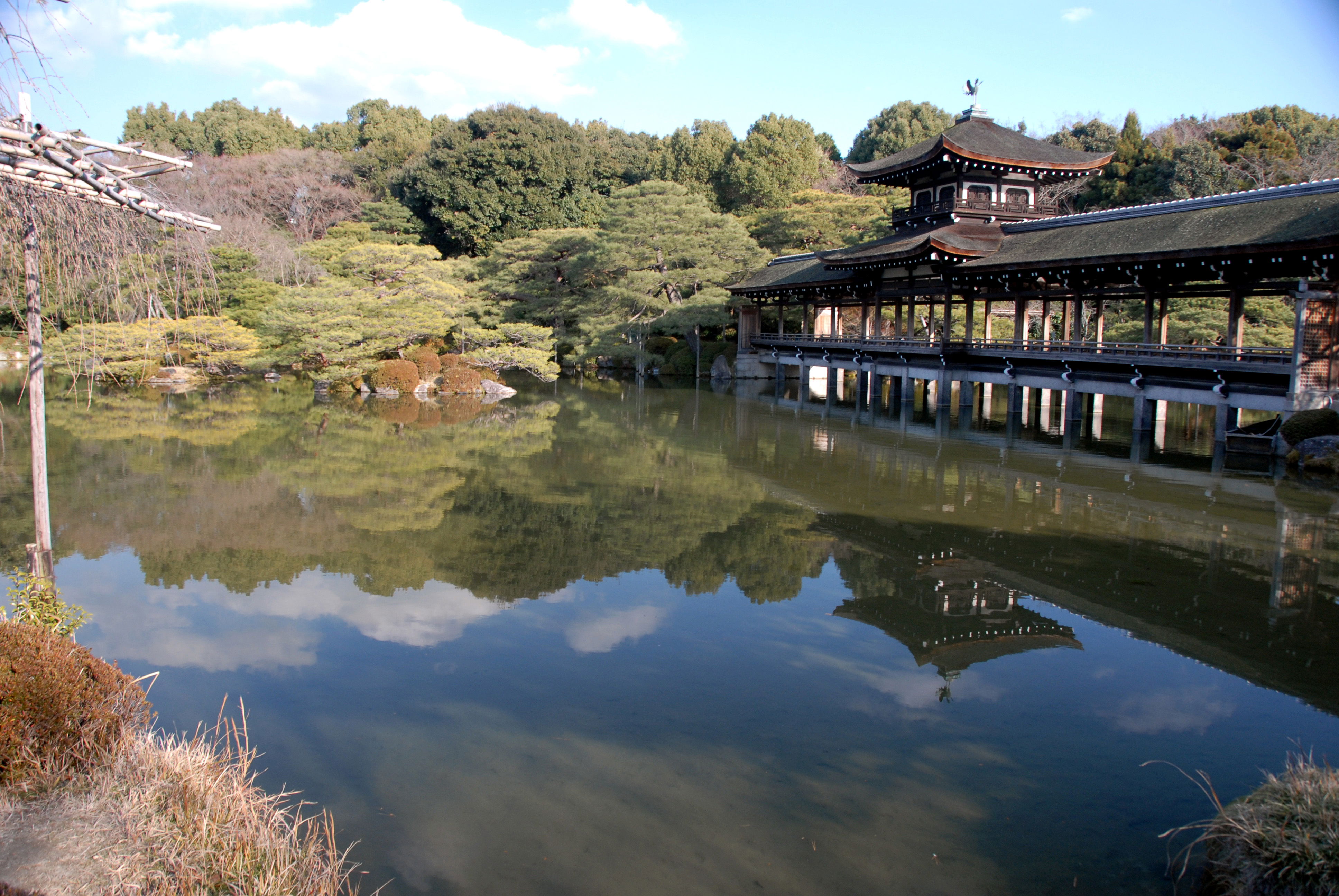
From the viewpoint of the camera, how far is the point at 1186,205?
1594cm

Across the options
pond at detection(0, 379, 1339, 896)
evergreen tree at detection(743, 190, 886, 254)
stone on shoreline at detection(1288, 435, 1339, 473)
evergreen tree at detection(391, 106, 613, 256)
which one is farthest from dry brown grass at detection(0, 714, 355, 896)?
evergreen tree at detection(391, 106, 613, 256)

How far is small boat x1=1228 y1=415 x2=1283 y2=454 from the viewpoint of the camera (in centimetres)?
1377

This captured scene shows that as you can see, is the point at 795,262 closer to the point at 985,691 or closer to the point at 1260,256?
the point at 1260,256

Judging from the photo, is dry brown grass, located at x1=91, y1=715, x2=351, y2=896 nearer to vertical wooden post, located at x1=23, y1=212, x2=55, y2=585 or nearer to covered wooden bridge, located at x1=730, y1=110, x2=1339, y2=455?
vertical wooden post, located at x1=23, y1=212, x2=55, y2=585

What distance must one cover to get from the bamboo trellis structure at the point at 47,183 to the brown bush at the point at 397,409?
13.0 meters

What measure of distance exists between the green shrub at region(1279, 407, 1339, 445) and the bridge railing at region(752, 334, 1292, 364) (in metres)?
0.93

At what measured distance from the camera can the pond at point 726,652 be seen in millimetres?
3834

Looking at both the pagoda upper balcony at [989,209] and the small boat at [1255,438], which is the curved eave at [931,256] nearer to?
the pagoda upper balcony at [989,209]

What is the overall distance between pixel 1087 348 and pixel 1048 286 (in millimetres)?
3676

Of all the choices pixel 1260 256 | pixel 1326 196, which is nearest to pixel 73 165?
pixel 1260 256

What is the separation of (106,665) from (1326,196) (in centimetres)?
1697

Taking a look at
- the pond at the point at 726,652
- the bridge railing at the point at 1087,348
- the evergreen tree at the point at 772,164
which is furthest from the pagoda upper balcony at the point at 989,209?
the evergreen tree at the point at 772,164

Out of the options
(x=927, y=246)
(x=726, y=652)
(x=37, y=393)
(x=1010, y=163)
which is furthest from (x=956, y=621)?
(x=1010, y=163)

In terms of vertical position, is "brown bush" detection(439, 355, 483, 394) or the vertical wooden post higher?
the vertical wooden post
